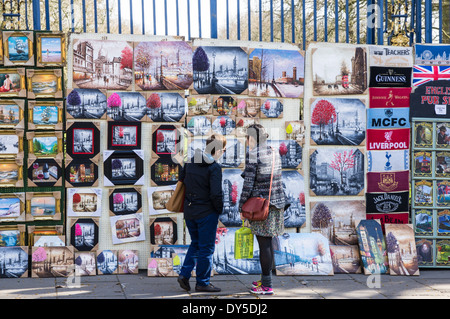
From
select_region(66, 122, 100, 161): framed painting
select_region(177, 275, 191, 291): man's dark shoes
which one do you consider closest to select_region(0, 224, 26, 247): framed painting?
select_region(66, 122, 100, 161): framed painting

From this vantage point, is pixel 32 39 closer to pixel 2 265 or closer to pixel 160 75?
pixel 160 75

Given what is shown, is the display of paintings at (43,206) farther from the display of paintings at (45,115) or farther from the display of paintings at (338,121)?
the display of paintings at (338,121)

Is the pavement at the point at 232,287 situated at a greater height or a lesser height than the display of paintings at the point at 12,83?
lesser

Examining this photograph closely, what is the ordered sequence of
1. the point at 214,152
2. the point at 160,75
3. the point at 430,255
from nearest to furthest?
the point at 214,152 < the point at 160,75 < the point at 430,255

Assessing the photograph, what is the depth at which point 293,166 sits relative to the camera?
721 centimetres

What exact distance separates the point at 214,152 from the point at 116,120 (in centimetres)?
170

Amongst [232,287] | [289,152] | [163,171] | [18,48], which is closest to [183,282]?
[232,287]

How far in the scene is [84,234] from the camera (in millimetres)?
6785

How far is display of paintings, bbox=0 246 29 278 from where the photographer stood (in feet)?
21.2

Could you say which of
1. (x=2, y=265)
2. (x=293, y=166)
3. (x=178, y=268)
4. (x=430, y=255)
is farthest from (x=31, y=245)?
(x=430, y=255)

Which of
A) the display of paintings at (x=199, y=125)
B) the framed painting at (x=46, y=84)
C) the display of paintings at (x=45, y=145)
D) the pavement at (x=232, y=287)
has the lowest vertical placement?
the pavement at (x=232, y=287)

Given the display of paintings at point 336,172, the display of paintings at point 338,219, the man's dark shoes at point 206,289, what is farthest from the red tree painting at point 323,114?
the man's dark shoes at point 206,289

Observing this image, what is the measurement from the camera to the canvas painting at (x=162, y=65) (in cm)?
687

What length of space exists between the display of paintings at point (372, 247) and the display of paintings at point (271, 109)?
1.82m
